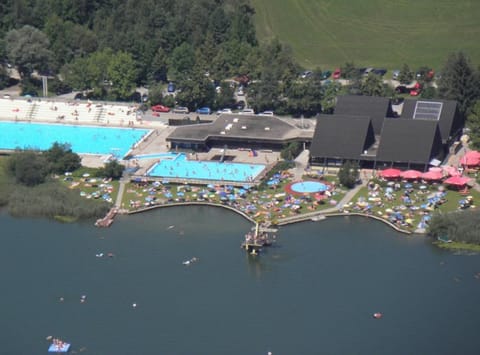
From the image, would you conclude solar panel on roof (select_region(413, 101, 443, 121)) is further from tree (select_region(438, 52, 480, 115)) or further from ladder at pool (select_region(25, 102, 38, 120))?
ladder at pool (select_region(25, 102, 38, 120))

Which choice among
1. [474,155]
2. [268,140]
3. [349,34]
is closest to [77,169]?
[268,140]

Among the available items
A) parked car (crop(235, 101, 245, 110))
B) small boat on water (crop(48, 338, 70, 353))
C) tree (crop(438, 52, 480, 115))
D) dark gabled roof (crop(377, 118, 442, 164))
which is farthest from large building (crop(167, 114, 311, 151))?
small boat on water (crop(48, 338, 70, 353))

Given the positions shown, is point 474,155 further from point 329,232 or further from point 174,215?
point 174,215

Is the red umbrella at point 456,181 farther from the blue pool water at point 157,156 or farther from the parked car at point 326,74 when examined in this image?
the parked car at point 326,74

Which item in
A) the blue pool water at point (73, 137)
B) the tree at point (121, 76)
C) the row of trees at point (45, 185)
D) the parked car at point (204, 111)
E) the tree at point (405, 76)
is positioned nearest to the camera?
the row of trees at point (45, 185)

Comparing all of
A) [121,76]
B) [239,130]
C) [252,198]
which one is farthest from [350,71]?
[252,198]

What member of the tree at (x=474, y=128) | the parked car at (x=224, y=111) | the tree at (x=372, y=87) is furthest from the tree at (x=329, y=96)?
the tree at (x=474, y=128)

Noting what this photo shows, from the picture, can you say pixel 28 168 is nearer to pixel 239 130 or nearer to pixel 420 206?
pixel 239 130

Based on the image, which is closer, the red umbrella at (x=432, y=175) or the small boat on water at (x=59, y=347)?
the small boat on water at (x=59, y=347)
